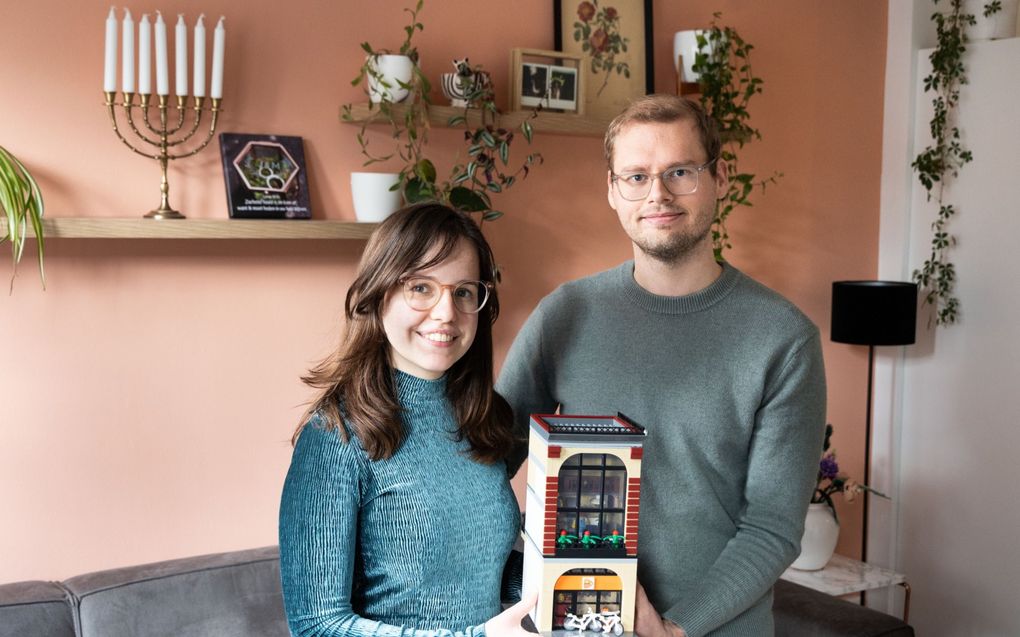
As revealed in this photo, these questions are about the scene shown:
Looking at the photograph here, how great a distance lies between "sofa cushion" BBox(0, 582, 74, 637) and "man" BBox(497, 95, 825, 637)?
3.99 feet

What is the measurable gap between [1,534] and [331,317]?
36.8 inches

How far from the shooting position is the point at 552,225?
3182 mm

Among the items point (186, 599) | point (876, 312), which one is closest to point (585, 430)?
A: point (186, 599)

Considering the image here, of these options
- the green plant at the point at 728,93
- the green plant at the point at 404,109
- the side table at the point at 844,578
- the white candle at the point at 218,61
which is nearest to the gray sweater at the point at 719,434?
the green plant at the point at 404,109

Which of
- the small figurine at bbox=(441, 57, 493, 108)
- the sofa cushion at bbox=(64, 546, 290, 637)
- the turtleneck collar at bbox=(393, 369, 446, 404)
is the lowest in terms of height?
the sofa cushion at bbox=(64, 546, 290, 637)

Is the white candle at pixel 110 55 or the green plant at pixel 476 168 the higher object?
the white candle at pixel 110 55

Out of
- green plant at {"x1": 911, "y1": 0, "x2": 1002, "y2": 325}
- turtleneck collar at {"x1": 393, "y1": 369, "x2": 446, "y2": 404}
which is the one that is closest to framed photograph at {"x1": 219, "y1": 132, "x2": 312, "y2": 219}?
turtleneck collar at {"x1": 393, "y1": 369, "x2": 446, "y2": 404}

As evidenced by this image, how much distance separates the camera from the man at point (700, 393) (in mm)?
1704

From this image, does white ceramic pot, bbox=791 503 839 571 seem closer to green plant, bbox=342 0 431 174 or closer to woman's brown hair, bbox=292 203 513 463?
green plant, bbox=342 0 431 174

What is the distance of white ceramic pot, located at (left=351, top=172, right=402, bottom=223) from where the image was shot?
2.70m

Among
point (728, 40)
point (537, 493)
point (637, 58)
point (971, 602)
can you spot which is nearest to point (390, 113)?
point (637, 58)

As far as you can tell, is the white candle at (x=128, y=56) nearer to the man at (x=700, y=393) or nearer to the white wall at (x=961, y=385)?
the man at (x=700, y=393)

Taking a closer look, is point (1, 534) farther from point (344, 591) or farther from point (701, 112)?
point (701, 112)

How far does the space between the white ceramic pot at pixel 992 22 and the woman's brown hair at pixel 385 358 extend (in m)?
2.78
